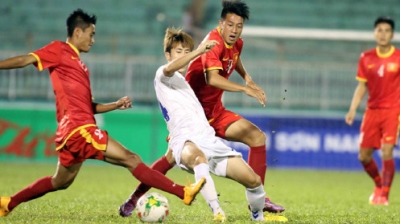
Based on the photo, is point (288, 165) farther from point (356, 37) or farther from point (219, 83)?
point (219, 83)

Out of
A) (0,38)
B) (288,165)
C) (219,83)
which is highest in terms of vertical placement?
(219,83)

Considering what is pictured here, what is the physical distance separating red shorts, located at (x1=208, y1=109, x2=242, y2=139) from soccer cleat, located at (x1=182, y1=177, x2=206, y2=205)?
156 centimetres

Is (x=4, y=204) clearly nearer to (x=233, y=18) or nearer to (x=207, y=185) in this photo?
(x=207, y=185)

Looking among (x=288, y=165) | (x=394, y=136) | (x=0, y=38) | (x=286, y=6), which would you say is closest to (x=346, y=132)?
(x=288, y=165)

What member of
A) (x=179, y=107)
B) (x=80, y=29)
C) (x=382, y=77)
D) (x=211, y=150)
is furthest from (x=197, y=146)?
(x=382, y=77)

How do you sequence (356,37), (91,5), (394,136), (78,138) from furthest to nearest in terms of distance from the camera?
(91,5)
(356,37)
(394,136)
(78,138)

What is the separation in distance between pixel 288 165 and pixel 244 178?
10.2 meters

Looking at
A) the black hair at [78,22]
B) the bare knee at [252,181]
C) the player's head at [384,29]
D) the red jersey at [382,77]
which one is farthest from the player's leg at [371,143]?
the black hair at [78,22]

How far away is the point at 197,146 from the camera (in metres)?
6.80

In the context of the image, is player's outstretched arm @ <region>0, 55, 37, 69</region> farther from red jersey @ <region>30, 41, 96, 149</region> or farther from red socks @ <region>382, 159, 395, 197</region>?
red socks @ <region>382, 159, 395, 197</region>

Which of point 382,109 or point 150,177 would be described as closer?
point 150,177

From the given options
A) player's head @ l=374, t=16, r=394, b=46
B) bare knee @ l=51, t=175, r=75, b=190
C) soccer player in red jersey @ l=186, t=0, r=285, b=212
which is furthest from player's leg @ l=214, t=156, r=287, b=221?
player's head @ l=374, t=16, r=394, b=46

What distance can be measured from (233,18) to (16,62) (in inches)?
80.8

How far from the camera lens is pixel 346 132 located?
16750 millimetres
